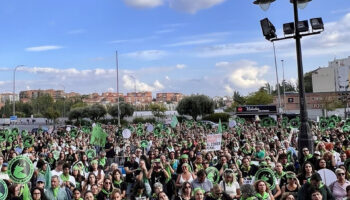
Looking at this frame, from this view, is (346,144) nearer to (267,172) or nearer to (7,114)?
(267,172)

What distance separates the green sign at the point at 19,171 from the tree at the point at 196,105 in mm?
50384

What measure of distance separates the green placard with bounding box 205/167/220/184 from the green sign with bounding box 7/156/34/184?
11.2 ft

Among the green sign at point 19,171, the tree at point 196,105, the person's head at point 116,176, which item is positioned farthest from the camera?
the tree at point 196,105

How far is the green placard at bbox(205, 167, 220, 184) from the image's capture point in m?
7.66

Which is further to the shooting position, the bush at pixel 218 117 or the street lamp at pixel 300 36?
the bush at pixel 218 117

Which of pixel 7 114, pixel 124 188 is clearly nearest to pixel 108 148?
pixel 124 188

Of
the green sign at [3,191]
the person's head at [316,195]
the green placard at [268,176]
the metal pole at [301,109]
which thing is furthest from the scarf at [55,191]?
the metal pole at [301,109]

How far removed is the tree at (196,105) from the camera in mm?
57344

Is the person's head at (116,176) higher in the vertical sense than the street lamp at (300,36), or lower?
lower

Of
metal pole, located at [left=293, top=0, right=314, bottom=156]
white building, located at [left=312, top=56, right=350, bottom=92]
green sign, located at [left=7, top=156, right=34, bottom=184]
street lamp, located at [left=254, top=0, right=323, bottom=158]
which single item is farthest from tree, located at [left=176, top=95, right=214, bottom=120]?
green sign, located at [left=7, top=156, right=34, bottom=184]

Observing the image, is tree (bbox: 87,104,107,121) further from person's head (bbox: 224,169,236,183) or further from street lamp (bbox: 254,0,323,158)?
person's head (bbox: 224,169,236,183)

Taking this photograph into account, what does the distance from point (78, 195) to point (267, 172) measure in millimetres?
3290

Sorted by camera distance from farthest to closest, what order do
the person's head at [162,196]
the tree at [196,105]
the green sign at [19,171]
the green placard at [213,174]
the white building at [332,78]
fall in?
the white building at [332,78]
the tree at [196,105]
the green placard at [213,174]
the green sign at [19,171]
the person's head at [162,196]

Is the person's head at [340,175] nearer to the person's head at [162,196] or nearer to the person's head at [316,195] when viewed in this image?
the person's head at [316,195]
